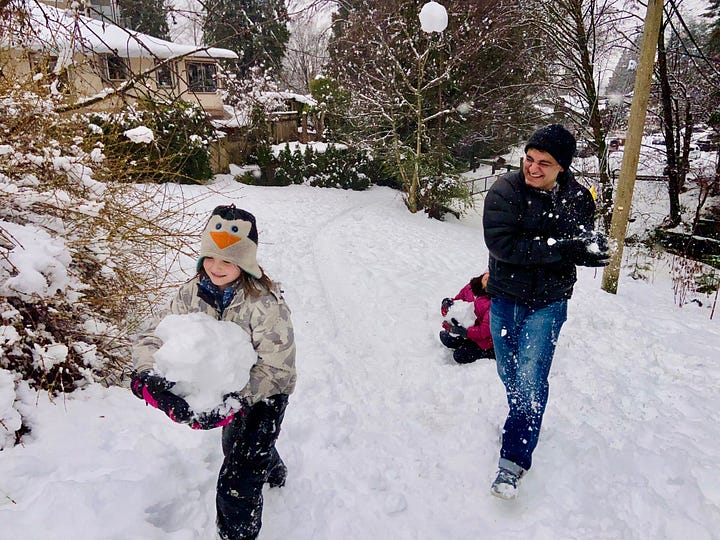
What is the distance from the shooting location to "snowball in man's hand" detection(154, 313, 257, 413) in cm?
188

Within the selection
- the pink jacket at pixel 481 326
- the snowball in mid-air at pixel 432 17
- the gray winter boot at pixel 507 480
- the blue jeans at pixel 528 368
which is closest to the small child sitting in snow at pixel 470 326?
the pink jacket at pixel 481 326

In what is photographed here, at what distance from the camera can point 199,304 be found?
2.15m

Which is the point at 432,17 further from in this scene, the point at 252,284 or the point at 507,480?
the point at 507,480

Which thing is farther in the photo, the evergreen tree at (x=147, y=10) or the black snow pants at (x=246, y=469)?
the evergreen tree at (x=147, y=10)

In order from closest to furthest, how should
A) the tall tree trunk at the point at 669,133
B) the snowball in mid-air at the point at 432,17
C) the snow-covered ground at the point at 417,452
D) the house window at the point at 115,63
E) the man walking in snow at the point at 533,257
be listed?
the snow-covered ground at the point at 417,452, the man walking in snow at the point at 533,257, the house window at the point at 115,63, the snowball in mid-air at the point at 432,17, the tall tree trunk at the point at 669,133

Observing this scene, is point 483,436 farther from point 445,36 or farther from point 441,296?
point 445,36

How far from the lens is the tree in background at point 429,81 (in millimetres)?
12773

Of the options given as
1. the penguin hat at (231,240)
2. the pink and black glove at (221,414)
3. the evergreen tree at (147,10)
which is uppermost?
the evergreen tree at (147,10)

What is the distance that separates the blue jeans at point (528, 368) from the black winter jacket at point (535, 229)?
0.27 feet

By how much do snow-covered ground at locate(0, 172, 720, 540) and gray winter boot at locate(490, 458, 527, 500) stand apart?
12 centimetres

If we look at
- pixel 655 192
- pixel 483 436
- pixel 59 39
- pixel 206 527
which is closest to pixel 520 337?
pixel 483 436

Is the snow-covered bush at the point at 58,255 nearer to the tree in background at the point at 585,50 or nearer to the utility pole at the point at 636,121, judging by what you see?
the utility pole at the point at 636,121

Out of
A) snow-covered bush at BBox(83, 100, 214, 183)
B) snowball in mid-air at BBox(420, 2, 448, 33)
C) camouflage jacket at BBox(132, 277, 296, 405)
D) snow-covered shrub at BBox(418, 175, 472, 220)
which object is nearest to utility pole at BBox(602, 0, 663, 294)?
camouflage jacket at BBox(132, 277, 296, 405)

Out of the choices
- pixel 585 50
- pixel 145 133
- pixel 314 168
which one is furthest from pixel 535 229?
pixel 314 168
